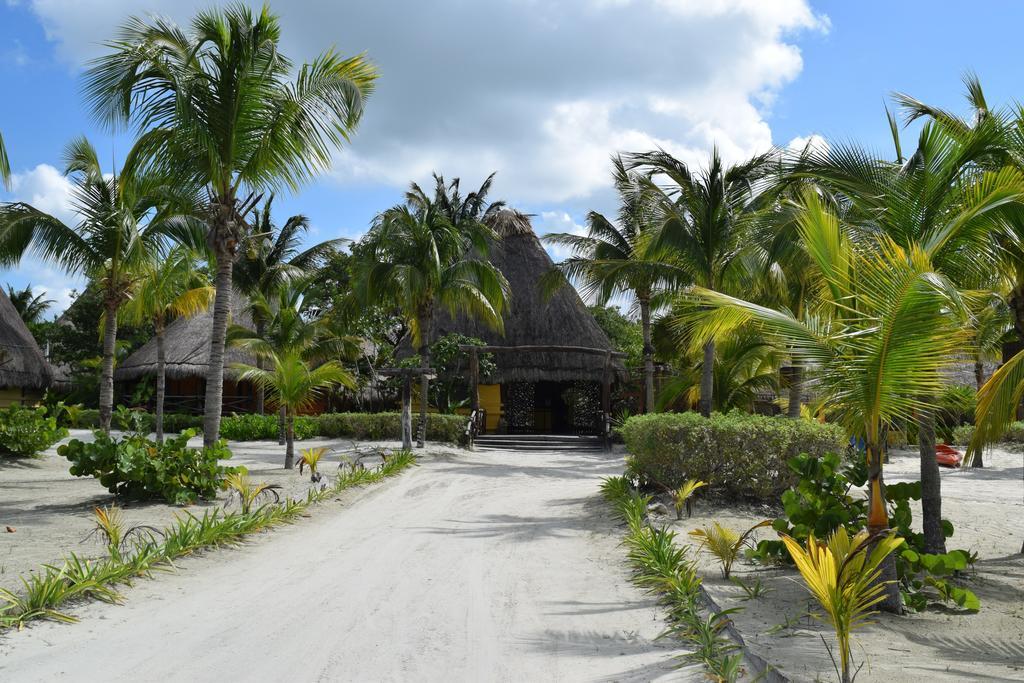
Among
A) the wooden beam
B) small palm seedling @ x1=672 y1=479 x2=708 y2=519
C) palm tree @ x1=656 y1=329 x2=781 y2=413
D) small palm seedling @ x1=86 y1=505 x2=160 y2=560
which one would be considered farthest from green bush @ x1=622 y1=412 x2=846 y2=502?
the wooden beam

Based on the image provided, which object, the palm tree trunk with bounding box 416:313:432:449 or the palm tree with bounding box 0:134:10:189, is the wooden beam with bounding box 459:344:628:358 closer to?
the palm tree trunk with bounding box 416:313:432:449

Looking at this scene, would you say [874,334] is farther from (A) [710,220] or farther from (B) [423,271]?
(B) [423,271]

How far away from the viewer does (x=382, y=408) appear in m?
26.3

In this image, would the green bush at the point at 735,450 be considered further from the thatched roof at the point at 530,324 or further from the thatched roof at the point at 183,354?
the thatched roof at the point at 183,354

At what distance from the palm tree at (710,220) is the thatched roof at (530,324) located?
306 inches

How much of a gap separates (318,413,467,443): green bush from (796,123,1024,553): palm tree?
13843 millimetres

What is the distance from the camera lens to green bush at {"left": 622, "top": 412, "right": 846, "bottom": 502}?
30.5 feet

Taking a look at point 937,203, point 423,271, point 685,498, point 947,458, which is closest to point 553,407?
point 423,271

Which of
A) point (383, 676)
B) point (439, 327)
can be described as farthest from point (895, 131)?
point (439, 327)

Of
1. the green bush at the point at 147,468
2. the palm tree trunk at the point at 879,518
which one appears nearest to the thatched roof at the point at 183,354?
the green bush at the point at 147,468

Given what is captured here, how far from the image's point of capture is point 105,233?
13.4 m

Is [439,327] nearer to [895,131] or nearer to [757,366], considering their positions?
[757,366]

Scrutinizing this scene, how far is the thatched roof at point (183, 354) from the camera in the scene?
25.1 metres

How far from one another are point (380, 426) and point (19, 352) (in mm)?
8488
